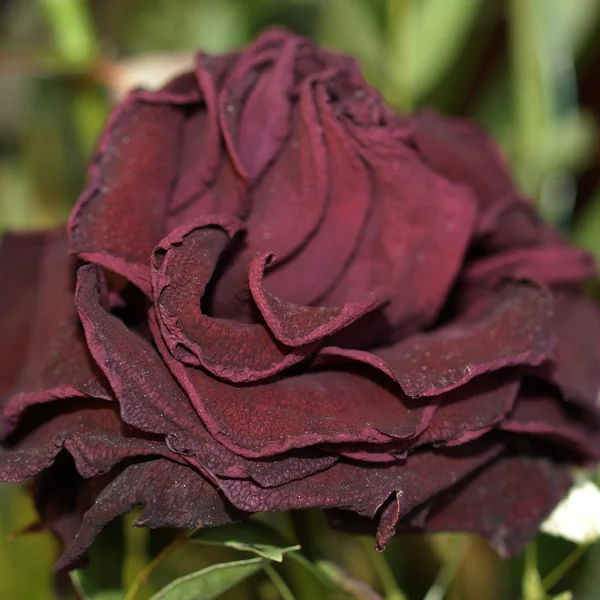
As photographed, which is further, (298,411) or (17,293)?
(17,293)

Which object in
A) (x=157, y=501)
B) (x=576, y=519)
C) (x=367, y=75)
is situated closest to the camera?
(x=157, y=501)

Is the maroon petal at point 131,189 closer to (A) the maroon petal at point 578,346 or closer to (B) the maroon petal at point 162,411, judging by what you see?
(B) the maroon petal at point 162,411

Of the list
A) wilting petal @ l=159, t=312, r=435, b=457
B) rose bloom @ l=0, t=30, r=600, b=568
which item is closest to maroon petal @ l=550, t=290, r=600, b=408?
rose bloom @ l=0, t=30, r=600, b=568

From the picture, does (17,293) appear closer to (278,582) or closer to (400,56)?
(278,582)

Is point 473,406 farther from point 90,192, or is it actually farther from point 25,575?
point 25,575

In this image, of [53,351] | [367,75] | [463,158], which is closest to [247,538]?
[53,351]

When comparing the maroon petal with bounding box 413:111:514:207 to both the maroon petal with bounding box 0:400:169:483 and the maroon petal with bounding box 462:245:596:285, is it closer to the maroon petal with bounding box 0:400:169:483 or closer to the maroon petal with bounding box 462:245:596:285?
the maroon petal with bounding box 462:245:596:285

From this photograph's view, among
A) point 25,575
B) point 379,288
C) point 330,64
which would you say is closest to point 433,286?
point 379,288

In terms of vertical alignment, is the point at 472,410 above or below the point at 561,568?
above

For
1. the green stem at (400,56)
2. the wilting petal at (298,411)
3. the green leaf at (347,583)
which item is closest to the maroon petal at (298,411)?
the wilting petal at (298,411)
